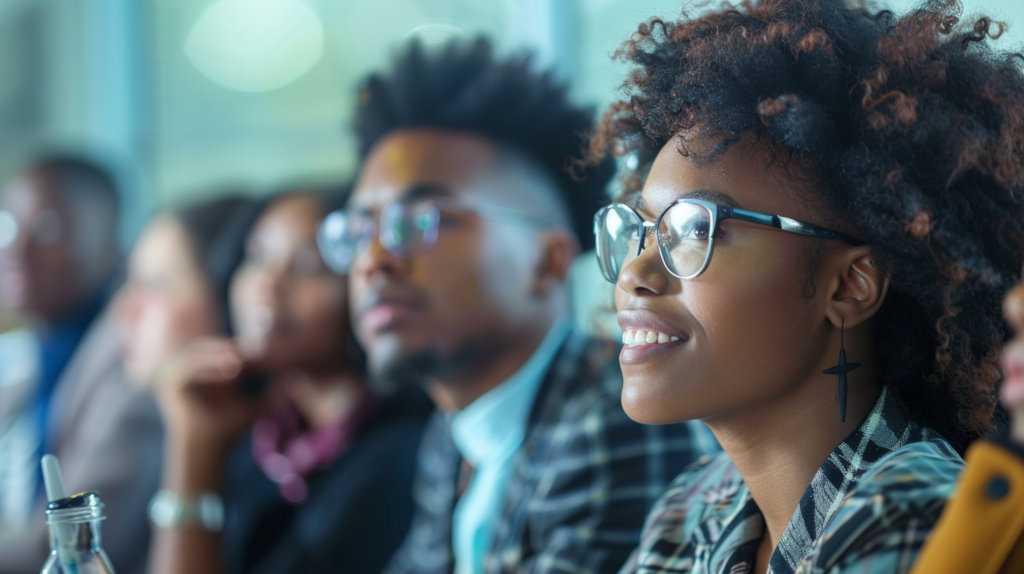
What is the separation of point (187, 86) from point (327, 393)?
217cm

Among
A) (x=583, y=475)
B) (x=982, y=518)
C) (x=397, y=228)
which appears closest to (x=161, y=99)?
(x=397, y=228)

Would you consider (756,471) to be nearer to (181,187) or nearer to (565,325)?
(565,325)

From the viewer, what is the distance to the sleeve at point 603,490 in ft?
5.24

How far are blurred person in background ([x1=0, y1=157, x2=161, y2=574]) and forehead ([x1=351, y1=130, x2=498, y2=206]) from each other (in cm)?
118

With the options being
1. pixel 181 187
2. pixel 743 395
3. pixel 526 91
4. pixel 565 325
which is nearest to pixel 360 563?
pixel 565 325

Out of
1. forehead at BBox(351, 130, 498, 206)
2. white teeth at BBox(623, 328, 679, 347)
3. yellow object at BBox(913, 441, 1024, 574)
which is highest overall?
forehead at BBox(351, 130, 498, 206)

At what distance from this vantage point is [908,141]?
1063mm

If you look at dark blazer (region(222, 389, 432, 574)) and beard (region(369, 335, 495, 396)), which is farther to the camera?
dark blazer (region(222, 389, 432, 574))

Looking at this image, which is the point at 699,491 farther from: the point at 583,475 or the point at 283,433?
the point at 283,433

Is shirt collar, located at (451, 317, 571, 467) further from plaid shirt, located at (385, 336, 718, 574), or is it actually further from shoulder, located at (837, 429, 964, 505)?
shoulder, located at (837, 429, 964, 505)

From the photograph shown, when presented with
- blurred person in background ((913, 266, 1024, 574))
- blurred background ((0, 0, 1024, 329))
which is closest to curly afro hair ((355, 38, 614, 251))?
blurred background ((0, 0, 1024, 329))

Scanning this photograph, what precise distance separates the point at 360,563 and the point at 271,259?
0.84 m

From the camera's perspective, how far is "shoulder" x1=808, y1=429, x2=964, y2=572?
853mm

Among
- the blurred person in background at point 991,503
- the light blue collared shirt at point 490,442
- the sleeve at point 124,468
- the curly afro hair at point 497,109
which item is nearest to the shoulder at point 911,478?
the blurred person in background at point 991,503
